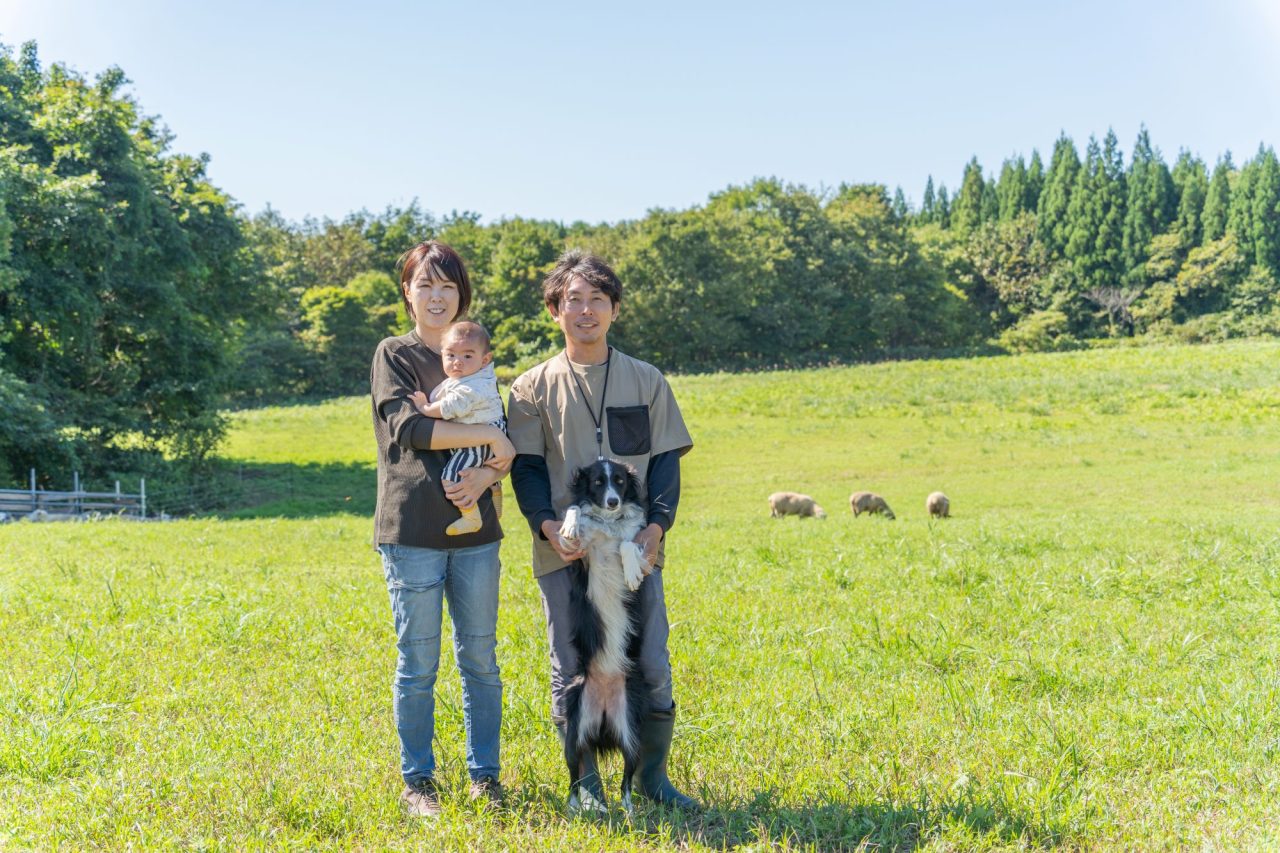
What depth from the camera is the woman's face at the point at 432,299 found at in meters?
3.98

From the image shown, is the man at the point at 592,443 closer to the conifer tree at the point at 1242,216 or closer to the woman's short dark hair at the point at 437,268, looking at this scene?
the woman's short dark hair at the point at 437,268

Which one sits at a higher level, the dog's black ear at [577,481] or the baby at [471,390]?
the baby at [471,390]

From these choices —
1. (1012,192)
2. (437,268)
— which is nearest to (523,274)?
(1012,192)

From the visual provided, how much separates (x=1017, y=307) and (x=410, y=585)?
84.3 meters

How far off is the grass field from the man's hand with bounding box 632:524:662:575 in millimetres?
1026

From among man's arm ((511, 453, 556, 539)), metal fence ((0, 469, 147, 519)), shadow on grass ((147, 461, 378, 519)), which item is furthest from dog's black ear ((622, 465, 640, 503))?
metal fence ((0, 469, 147, 519))

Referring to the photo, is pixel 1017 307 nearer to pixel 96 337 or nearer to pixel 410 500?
pixel 96 337

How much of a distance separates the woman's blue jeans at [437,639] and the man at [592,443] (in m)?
0.26

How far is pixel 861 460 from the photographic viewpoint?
2667cm

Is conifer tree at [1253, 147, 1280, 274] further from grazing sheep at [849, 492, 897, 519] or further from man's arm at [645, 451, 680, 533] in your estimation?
man's arm at [645, 451, 680, 533]

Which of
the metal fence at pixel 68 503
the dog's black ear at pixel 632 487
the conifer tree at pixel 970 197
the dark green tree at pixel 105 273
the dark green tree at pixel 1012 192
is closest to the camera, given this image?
the dog's black ear at pixel 632 487

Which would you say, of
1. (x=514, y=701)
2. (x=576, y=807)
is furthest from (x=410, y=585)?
(x=514, y=701)

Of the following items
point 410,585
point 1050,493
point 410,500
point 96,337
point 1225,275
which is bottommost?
point 1050,493

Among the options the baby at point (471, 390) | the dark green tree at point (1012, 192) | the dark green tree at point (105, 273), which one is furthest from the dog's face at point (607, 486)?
the dark green tree at point (1012, 192)
